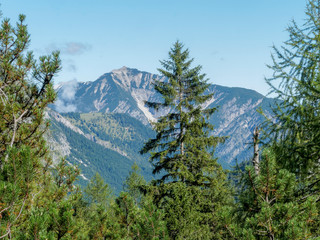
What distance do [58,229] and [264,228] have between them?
11.2 ft

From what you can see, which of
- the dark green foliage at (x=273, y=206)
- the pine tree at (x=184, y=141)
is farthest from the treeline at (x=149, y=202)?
the pine tree at (x=184, y=141)

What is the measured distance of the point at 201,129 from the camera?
16000mm

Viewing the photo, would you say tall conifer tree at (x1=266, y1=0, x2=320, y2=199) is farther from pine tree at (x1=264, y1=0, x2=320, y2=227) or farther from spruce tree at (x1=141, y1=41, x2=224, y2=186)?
spruce tree at (x1=141, y1=41, x2=224, y2=186)

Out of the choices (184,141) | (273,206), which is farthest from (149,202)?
(184,141)

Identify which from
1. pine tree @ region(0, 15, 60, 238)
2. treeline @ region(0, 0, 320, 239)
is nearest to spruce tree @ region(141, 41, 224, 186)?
treeline @ region(0, 0, 320, 239)

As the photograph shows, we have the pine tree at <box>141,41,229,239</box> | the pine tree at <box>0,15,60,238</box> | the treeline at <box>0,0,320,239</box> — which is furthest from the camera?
the pine tree at <box>141,41,229,239</box>

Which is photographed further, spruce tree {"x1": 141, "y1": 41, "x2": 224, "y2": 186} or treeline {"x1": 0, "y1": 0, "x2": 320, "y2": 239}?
spruce tree {"x1": 141, "y1": 41, "x2": 224, "y2": 186}

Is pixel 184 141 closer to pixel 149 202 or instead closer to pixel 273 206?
pixel 149 202

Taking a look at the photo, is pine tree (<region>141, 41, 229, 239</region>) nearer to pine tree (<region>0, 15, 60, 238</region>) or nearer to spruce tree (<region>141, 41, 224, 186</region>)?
spruce tree (<region>141, 41, 224, 186</region>)

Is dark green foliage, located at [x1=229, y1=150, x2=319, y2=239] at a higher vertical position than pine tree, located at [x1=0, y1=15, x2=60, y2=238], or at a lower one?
lower

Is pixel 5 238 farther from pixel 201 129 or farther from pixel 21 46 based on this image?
pixel 201 129

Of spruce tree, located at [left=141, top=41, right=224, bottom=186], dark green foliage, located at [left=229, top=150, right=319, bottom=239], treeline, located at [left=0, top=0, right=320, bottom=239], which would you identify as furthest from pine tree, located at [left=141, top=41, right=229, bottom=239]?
dark green foliage, located at [left=229, top=150, right=319, bottom=239]

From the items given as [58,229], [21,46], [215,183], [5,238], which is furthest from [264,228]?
[215,183]

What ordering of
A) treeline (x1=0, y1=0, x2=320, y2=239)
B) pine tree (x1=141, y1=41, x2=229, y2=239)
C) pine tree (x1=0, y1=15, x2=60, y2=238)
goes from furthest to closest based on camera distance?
pine tree (x1=141, y1=41, x2=229, y2=239) < pine tree (x1=0, y1=15, x2=60, y2=238) < treeline (x1=0, y1=0, x2=320, y2=239)
